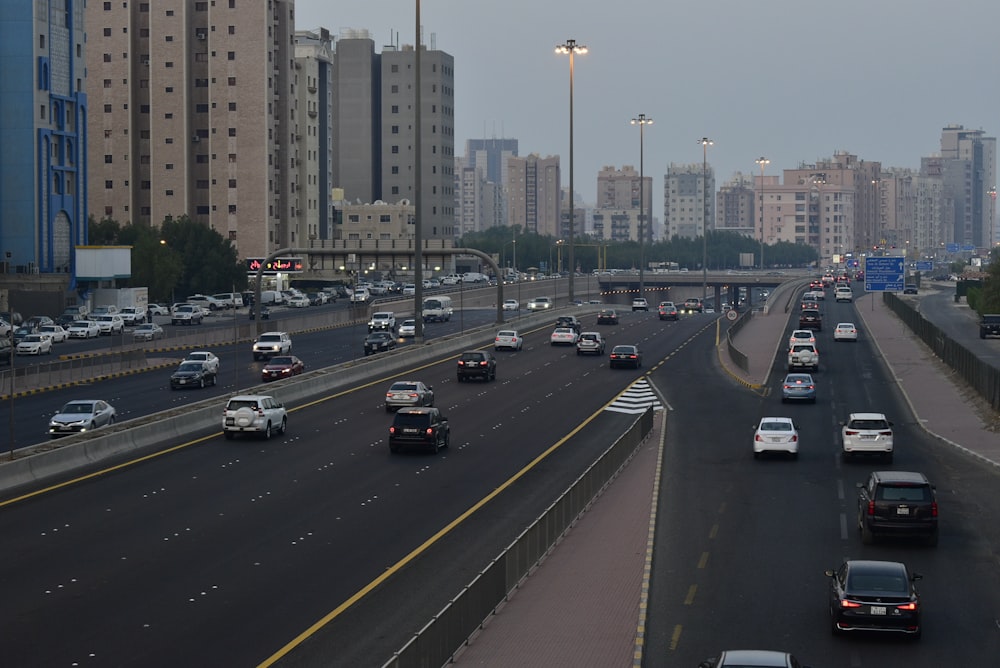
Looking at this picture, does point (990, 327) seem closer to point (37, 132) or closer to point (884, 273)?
point (884, 273)

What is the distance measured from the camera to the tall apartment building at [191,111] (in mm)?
176125

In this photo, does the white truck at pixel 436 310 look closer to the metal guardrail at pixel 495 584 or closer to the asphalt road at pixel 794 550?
the asphalt road at pixel 794 550

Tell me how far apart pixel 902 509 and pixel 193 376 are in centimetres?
3997

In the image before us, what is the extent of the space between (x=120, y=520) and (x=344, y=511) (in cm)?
522

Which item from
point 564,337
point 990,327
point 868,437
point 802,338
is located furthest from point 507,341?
point 868,437

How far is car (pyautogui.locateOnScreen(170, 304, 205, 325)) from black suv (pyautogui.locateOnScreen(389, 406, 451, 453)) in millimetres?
66897

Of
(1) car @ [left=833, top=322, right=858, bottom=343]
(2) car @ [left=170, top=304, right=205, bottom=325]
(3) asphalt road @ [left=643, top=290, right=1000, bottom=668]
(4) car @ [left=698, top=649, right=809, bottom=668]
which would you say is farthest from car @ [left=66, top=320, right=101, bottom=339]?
(4) car @ [left=698, top=649, right=809, bottom=668]

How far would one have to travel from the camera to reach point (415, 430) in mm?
43656

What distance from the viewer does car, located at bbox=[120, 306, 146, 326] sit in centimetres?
10394

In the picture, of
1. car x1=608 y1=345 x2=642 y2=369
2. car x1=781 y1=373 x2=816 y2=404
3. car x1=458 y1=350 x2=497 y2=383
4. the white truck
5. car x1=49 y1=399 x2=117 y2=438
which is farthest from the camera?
the white truck

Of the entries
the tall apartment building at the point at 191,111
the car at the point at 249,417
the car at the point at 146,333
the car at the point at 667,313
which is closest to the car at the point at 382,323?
the car at the point at 146,333

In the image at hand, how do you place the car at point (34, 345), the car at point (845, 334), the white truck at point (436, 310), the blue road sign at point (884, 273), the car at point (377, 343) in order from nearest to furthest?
the car at point (34, 345) → the car at point (377, 343) → the car at point (845, 334) → the blue road sign at point (884, 273) → the white truck at point (436, 310)

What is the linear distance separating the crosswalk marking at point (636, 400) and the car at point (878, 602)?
109 ft

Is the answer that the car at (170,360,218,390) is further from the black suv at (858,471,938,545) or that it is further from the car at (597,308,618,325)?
the car at (597,308,618,325)
